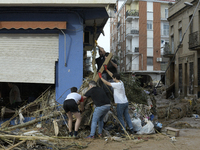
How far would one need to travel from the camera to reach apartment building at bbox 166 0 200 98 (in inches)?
813

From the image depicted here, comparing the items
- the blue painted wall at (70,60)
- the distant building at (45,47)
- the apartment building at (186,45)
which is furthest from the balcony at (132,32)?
the blue painted wall at (70,60)

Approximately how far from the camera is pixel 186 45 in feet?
75.9

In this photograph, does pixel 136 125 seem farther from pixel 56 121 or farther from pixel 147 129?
pixel 56 121

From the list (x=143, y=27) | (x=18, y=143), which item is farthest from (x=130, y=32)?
(x=18, y=143)

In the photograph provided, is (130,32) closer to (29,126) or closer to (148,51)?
(148,51)

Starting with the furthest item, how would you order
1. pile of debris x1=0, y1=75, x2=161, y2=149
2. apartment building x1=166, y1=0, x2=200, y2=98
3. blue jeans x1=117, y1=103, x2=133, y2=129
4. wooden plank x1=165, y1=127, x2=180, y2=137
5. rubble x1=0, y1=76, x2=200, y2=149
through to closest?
apartment building x1=166, y1=0, x2=200, y2=98 < wooden plank x1=165, y1=127, x2=180, y2=137 < blue jeans x1=117, y1=103, x2=133, y2=129 < pile of debris x1=0, y1=75, x2=161, y2=149 < rubble x1=0, y1=76, x2=200, y2=149

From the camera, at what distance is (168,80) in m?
29.1

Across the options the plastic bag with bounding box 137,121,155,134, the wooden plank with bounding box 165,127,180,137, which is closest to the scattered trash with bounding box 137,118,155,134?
the plastic bag with bounding box 137,121,155,134

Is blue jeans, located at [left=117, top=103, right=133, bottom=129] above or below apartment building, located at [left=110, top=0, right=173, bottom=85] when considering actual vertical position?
below

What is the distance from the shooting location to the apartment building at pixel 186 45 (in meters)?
20.7

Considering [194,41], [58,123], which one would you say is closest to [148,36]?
[194,41]

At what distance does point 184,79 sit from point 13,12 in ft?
62.9

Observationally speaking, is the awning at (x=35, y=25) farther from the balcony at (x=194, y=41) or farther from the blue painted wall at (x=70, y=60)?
the balcony at (x=194, y=41)

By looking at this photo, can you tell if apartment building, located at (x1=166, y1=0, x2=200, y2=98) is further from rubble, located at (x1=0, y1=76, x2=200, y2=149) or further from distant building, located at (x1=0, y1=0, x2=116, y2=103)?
distant building, located at (x1=0, y1=0, x2=116, y2=103)
